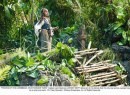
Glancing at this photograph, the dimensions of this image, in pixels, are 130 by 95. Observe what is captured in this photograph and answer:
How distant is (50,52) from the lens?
7.82 m

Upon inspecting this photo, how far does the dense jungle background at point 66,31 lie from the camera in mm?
7602

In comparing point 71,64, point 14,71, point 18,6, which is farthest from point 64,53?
point 18,6

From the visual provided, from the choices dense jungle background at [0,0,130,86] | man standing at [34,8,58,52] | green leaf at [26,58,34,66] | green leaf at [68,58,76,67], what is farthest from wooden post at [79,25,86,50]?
green leaf at [26,58,34,66]

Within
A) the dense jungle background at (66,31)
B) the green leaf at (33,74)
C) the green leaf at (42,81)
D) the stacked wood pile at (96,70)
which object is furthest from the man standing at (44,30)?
the green leaf at (42,81)

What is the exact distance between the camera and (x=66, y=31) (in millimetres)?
9578

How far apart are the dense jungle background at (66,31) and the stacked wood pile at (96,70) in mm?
160

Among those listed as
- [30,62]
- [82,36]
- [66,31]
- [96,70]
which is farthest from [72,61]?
[66,31]

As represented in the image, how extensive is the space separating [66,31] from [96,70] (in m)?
2.01

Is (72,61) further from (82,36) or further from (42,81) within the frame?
(82,36)

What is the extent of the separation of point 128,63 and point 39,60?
7.42 ft

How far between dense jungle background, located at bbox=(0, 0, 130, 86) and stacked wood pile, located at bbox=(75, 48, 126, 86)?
0.53 feet
